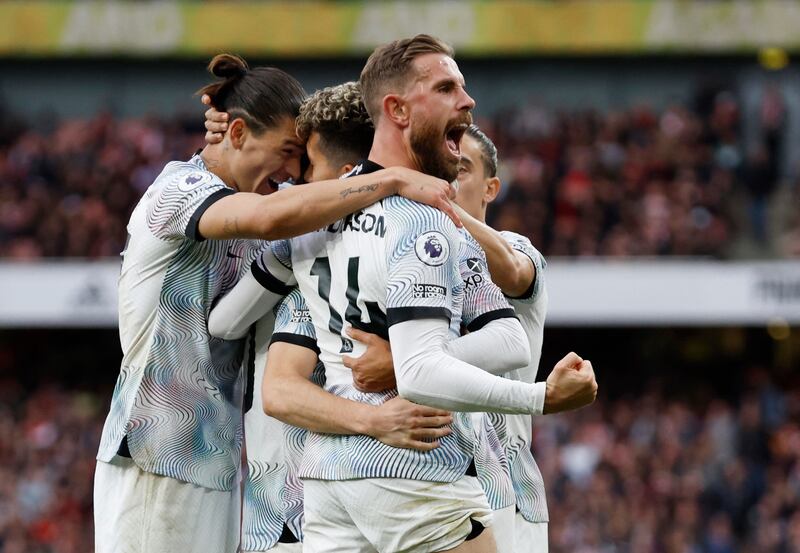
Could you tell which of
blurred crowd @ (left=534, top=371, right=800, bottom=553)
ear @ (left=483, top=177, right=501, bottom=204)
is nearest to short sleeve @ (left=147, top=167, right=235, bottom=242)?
ear @ (left=483, top=177, right=501, bottom=204)

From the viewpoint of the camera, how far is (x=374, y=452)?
3.88 m

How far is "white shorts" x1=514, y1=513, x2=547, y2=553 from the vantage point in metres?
5.08

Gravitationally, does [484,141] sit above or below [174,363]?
above

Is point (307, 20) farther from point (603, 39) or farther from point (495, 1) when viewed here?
point (603, 39)

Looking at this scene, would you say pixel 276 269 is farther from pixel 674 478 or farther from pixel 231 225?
pixel 674 478

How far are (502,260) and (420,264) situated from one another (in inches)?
39.0

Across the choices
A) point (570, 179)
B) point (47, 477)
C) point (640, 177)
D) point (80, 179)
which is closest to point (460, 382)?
point (47, 477)

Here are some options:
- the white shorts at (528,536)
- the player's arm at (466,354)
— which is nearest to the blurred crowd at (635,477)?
the white shorts at (528,536)

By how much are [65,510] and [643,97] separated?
37.2 feet

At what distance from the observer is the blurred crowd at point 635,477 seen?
1429cm

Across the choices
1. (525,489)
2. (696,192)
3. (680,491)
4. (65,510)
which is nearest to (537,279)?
(525,489)

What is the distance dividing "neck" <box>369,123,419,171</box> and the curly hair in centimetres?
28

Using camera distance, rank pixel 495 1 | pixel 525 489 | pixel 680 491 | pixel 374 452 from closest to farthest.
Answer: pixel 374 452 < pixel 525 489 < pixel 680 491 < pixel 495 1

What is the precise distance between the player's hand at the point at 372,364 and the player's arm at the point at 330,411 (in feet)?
0.18
